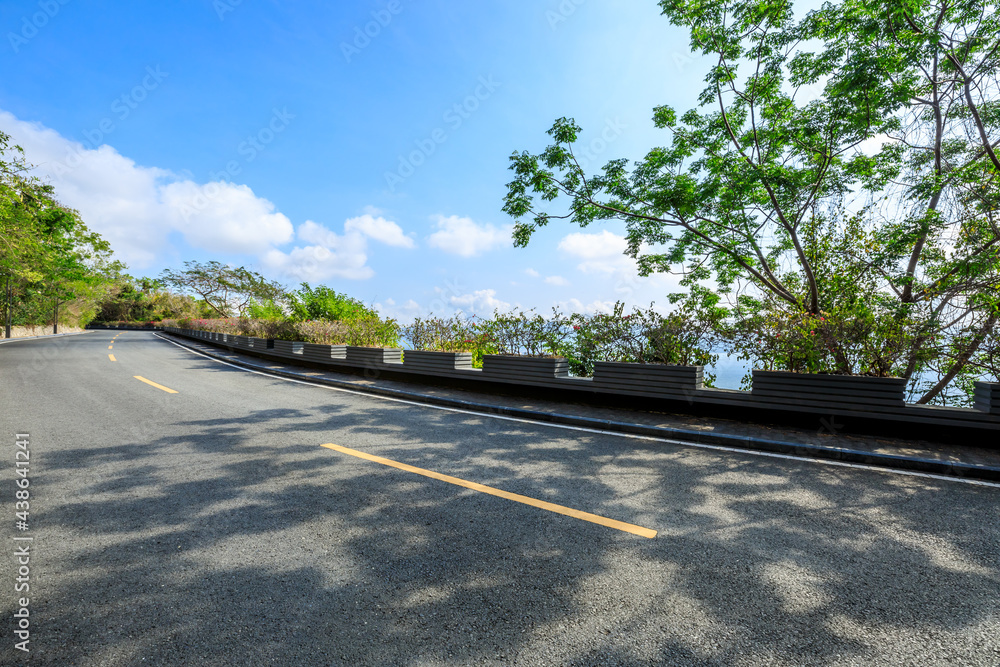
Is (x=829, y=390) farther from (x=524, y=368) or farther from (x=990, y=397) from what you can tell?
(x=524, y=368)

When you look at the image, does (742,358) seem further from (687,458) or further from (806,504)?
(806,504)

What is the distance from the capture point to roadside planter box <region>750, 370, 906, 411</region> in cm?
606

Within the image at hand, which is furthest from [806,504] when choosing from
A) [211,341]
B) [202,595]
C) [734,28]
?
[211,341]

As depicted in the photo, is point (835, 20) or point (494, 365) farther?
point (494, 365)

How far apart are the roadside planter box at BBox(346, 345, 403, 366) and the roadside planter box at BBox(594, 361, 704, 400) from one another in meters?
6.10

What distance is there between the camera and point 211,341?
1083 inches

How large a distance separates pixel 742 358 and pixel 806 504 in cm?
387

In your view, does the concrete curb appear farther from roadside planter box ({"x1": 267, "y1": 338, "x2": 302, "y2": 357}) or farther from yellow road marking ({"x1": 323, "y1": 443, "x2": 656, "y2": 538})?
roadside planter box ({"x1": 267, "y1": 338, "x2": 302, "y2": 357})

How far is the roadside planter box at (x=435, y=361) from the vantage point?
412 inches

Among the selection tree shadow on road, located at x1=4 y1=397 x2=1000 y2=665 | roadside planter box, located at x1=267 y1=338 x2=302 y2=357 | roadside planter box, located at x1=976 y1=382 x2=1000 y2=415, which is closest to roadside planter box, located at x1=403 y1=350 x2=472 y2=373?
tree shadow on road, located at x1=4 y1=397 x2=1000 y2=665

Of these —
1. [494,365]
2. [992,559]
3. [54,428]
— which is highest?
[494,365]

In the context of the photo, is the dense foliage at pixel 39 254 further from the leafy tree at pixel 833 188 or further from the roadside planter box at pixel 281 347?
the leafy tree at pixel 833 188

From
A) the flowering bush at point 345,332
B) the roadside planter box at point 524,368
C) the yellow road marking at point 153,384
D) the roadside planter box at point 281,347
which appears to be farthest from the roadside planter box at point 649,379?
the roadside planter box at point 281,347

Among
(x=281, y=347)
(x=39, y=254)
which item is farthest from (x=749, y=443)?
(x=39, y=254)
